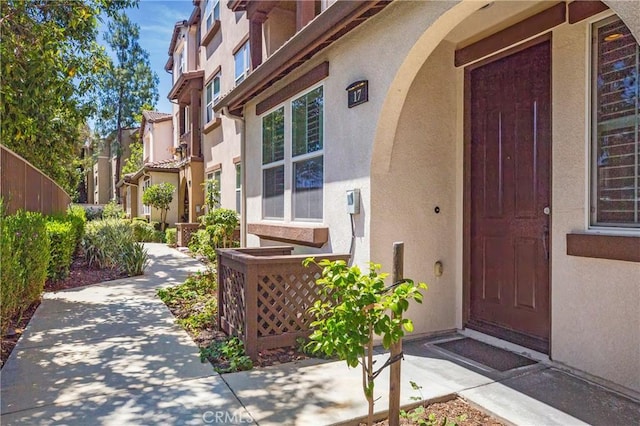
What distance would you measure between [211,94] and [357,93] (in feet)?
38.5

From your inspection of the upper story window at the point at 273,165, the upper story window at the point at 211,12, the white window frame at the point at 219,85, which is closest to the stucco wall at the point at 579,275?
the upper story window at the point at 273,165

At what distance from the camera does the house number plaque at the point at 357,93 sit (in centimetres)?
451

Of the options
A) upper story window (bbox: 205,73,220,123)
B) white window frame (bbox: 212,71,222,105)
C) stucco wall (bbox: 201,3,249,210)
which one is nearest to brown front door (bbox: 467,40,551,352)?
stucco wall (bbox: 201,3,249,210)

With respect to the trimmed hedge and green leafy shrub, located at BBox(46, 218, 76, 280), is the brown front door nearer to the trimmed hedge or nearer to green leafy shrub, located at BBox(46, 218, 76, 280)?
green leafy shrub, located at BBox(46, 218, 76, 280)

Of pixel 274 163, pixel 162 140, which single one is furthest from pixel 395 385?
pixel 162 140

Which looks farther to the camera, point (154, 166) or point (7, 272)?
point (154, 166)

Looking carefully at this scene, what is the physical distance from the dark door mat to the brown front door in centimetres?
19

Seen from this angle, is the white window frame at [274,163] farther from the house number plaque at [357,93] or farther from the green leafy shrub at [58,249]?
the green leafy shrub at [58,249]

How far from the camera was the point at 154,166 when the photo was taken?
19.3 metres

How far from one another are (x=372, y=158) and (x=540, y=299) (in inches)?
86.2

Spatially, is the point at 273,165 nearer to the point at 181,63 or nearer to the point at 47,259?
the point at 47,259

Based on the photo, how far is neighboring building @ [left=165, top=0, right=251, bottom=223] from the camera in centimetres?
1221

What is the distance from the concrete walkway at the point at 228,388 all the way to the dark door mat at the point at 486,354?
0.43ft

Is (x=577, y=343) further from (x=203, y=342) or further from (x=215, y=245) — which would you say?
(x=215, y=245)
